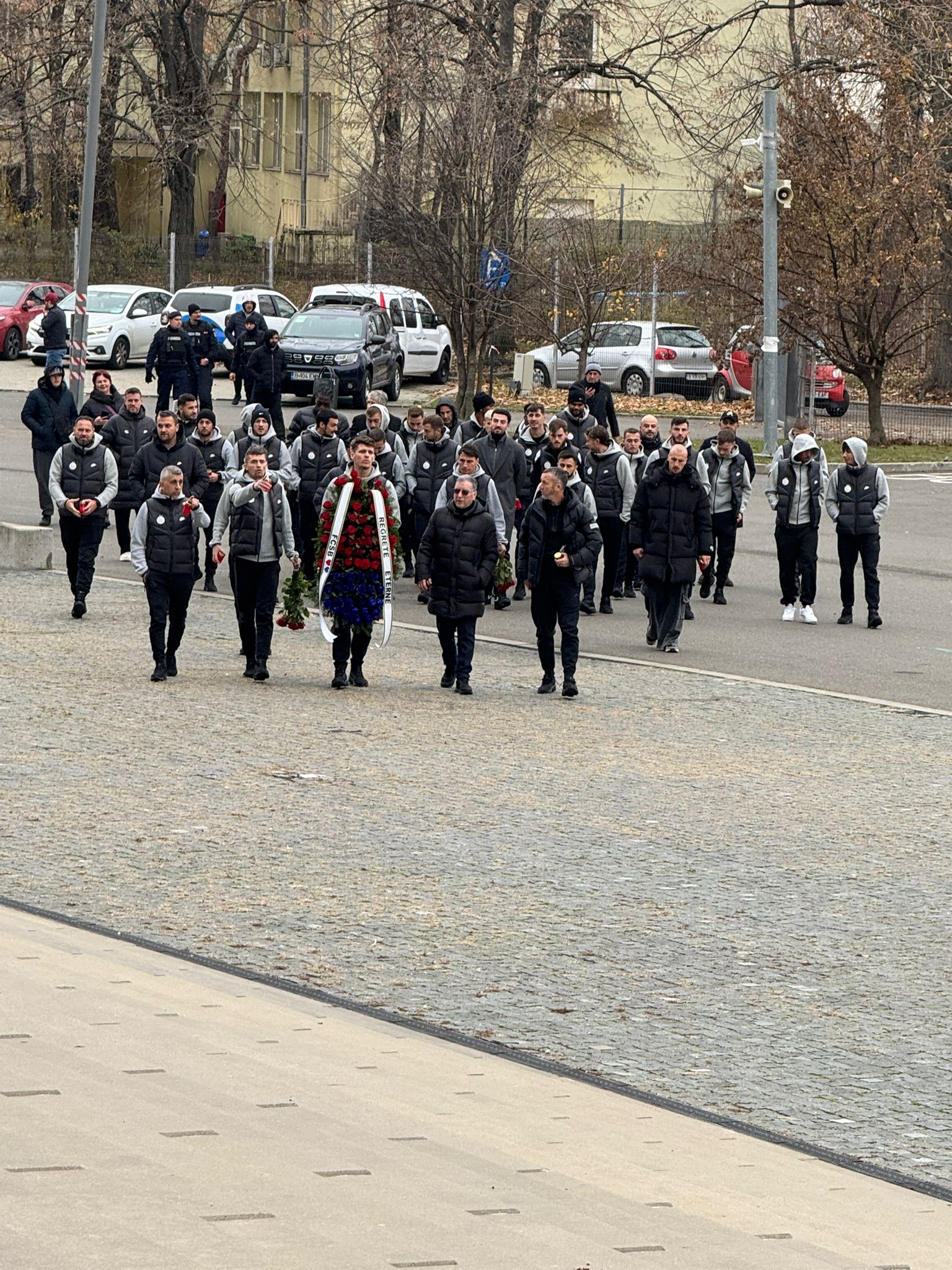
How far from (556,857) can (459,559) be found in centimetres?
493

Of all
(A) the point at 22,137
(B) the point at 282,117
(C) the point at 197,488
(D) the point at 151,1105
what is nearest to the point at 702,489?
(C) the point at 197,488

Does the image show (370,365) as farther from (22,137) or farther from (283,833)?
(283,833)

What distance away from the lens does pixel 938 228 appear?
1332 inches

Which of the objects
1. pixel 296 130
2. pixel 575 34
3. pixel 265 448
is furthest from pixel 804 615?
pixel 296 130

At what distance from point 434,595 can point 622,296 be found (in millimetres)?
29215

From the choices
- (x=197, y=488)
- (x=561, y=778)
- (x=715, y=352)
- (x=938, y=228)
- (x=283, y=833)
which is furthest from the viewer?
(x=715, y=352)

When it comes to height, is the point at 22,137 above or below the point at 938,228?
above

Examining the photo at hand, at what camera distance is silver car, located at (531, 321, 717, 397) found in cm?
4059

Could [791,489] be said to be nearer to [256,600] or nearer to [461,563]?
[461,563]

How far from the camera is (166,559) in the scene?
14945 millimetres

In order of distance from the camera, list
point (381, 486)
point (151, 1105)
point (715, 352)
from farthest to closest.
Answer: point (715, 352) < point (381, 486) < point (151, 1105)

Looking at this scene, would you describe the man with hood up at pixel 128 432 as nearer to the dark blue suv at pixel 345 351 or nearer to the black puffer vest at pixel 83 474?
the black puffer vest at pixel 83 474

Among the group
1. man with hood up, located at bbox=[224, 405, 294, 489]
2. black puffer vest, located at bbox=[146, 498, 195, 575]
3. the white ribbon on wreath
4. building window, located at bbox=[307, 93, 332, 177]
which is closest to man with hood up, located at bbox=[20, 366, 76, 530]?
man with hood up, located at bbox=[224, 405, 294, 489]

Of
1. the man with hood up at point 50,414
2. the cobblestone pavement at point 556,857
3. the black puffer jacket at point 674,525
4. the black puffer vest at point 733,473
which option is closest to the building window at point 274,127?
the man with hood up at point 50,414
